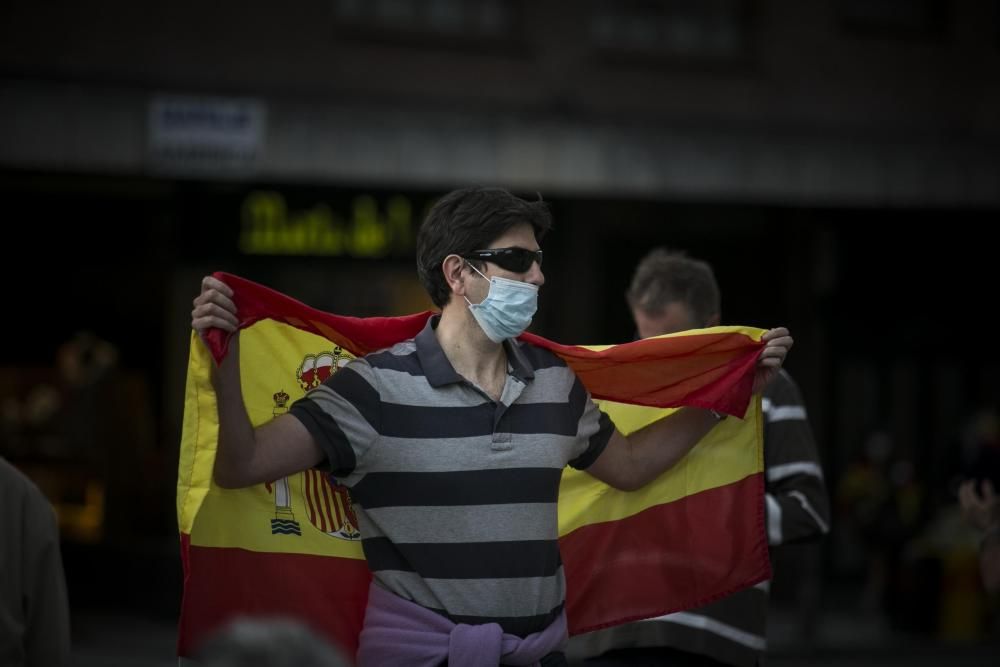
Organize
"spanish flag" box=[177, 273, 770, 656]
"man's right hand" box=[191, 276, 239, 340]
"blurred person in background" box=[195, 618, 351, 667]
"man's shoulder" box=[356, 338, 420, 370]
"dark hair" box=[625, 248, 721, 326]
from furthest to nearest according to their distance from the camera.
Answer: "dark hair" box=[625, 248, 721, 326] → "spanish flag" box=[177, 273, 770, 656] → "man's shoulder" box=[356, 338, 420, 370] → "man's right hand" box=[191, 276, 239, 340] → "blurred person in background" box=[195, 618, 351, 667]

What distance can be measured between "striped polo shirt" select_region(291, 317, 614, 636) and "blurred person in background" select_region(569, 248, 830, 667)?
0.94 m

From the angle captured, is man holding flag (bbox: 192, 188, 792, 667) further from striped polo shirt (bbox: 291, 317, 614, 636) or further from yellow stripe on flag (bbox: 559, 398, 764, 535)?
yellow stripe on flag (bbox: 559, 398, 764, 535)

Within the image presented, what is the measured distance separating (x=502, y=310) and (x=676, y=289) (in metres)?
1.21

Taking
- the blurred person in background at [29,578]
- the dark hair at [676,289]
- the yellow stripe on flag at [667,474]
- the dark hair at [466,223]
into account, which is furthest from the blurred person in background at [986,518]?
the blurred person in background at [29,578]

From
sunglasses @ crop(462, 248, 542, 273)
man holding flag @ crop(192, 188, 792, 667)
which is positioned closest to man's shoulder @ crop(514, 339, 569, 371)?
man holding flag @ crop(192, 188, 792, 667)

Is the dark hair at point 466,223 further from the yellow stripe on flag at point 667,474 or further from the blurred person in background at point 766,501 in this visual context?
the blurred person in background at point 766,501

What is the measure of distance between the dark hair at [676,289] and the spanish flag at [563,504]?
1.39 feet

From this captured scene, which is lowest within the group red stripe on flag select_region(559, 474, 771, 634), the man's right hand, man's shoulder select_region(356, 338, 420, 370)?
red stripe on flag select_region(559, 474, 771, 634)

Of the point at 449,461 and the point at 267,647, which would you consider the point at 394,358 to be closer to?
the point at 449,461

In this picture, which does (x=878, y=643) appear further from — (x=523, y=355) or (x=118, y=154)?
(x=523, y=355)

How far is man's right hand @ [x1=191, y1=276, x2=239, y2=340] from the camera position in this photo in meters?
3.40

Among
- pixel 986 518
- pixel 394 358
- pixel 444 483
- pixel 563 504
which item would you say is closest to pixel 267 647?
pixel 444 483

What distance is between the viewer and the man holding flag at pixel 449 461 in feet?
11.2

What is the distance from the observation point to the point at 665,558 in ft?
14.3
